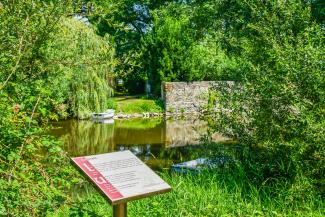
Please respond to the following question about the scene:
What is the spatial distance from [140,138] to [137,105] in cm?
867

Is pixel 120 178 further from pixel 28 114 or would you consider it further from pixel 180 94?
pixel 180 94

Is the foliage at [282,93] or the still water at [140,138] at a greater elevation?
the foliage at [282,93]

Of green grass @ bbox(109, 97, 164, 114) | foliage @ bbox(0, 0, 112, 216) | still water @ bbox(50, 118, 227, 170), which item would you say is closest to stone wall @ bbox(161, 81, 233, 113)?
green grass @ bbox(109, 97, 164, 114)

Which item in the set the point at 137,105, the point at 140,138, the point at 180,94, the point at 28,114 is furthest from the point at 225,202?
the point at 180,94

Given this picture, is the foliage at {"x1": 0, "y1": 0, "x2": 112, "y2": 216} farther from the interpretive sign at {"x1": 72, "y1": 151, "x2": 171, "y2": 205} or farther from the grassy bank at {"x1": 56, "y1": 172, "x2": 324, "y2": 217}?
the grassy bank at {"x1": 56, "y1": 172, "x2": 324, "y2": 217}

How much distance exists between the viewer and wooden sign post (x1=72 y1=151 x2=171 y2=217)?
133 inches

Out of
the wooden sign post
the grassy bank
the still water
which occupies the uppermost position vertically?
the wooden sign post

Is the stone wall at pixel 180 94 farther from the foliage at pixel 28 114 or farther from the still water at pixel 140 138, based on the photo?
the foliage at pixel 28 114

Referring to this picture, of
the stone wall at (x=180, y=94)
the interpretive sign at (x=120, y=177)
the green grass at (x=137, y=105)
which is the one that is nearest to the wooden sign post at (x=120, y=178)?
the interpretive sign at (x=120, y=177)

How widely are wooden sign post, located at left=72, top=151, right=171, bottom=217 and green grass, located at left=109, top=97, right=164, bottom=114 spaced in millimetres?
20068

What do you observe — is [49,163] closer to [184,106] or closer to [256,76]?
[256,76]

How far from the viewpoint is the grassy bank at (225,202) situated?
17.2ft

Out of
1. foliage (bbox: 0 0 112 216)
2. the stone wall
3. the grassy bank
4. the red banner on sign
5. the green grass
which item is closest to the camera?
the red banner on sign

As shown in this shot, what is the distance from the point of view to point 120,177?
3572 mm
